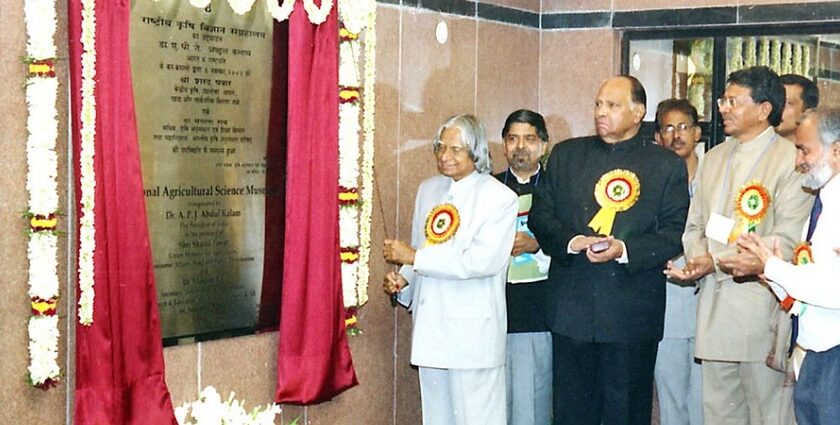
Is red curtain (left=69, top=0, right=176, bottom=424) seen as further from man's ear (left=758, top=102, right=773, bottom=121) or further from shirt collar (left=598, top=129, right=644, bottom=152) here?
man's ear (left=758, top=102, right=773, bottom=121)

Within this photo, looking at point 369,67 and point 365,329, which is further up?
point 369,67

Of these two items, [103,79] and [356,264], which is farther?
[356,264]

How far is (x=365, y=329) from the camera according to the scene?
5492 mm

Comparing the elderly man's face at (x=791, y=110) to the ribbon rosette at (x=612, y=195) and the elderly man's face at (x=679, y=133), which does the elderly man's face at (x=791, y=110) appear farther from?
the ribbon rosette at (x=612, y=195)

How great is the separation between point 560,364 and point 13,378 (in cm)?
217

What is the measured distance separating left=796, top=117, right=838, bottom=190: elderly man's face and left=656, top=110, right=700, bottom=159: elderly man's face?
1.40 metres

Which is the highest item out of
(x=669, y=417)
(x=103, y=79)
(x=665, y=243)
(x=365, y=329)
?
(x=103, y=79)

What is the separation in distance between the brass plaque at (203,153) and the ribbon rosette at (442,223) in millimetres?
691

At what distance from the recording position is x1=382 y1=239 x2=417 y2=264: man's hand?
5035 millimetres

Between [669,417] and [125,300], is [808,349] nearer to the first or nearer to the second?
[669,417]

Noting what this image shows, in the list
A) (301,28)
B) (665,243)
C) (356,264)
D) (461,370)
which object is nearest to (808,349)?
(665,243)

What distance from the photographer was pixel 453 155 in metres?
5.01

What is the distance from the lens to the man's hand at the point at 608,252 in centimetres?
480

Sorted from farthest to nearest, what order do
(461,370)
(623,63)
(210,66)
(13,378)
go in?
(623,63), (461,370), (210,66), (13,378)
